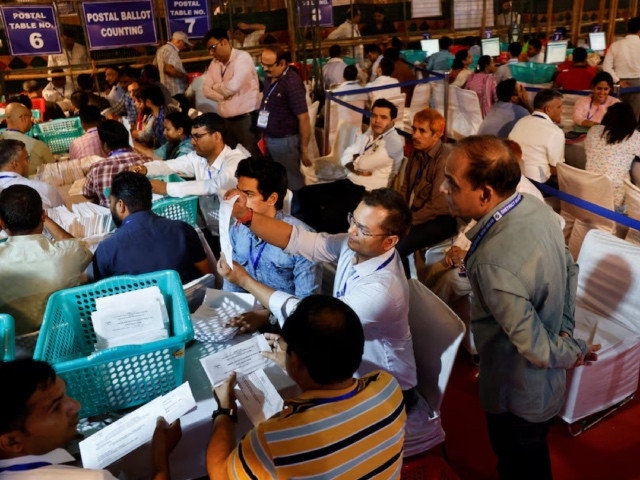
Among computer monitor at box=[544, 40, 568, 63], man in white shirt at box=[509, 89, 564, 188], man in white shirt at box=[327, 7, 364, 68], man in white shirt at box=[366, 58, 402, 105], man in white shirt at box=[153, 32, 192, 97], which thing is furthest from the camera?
man in white shirt at box=[327, 7, 364, 68]

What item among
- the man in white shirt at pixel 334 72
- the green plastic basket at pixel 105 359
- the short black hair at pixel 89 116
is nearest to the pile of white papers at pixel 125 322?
the green plastic basket at pixel 105 359

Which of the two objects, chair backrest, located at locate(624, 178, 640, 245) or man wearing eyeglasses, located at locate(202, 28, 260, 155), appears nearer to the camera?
chair backrest, located at locate(624, 178, 640, 245)

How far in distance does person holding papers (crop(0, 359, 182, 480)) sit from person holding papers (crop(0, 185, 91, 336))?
0.97 m

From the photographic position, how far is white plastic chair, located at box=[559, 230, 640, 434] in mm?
2318

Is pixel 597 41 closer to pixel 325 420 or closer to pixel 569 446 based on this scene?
pixel 569 446

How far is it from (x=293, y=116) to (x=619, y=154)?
258cm

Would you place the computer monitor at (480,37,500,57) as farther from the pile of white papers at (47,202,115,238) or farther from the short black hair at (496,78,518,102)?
the pile of white papers at (47,202,115,238)

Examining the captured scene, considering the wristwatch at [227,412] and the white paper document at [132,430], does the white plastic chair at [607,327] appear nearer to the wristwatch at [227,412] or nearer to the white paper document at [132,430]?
the wristwatch at [227,412]

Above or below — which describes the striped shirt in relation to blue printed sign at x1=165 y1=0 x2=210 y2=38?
below

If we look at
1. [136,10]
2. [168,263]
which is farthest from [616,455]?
[136,10]

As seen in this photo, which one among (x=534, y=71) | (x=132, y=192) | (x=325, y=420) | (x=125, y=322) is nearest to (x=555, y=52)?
(x=534, y=71)

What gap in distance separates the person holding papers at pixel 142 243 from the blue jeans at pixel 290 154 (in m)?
2.29

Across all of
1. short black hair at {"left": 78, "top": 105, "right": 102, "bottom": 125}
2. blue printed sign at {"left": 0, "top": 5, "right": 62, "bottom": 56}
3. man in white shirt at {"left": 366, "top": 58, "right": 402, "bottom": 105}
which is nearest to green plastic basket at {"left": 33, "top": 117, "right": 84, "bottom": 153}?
short black hair at {"left": 78, "top": 105, "right": 102, "bottom": 125}

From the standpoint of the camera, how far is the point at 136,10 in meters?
7.69
